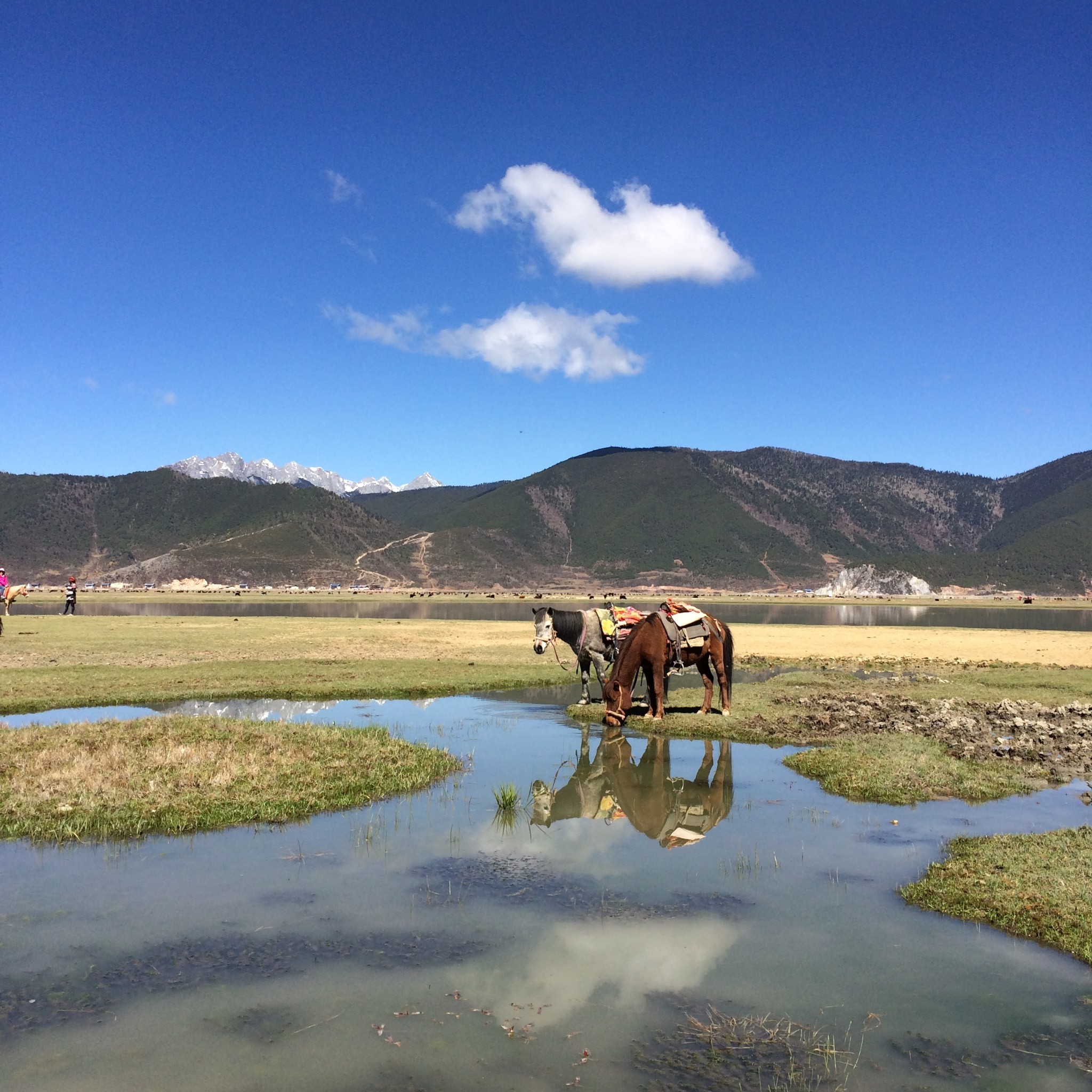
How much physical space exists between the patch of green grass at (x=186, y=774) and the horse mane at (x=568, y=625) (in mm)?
7295

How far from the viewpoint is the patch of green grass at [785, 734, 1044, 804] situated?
14.5m

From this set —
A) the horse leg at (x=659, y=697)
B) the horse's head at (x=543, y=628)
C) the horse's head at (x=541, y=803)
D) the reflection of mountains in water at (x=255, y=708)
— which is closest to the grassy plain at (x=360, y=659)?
the reflection of mountains in water at (x=255, y=708)

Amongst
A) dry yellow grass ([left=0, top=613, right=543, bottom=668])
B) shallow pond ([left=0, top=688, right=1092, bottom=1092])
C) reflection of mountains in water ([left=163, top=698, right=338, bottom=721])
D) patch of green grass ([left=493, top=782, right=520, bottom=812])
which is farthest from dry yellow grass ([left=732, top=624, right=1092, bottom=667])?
shallow pond ([left=0, top=688, right=1092, bottom=1092])

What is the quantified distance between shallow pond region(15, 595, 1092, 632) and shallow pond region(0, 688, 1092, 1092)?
191 feet

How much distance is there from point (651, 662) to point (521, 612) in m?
68.4

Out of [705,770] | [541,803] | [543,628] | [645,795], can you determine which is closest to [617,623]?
[543,628]

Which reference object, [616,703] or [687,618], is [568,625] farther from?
[687,618]

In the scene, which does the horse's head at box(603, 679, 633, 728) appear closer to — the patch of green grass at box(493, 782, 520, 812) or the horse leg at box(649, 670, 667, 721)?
the horse leg at box(649, 670, 667, 721)

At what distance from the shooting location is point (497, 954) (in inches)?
316

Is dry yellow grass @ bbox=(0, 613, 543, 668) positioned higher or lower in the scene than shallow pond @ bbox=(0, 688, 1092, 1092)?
lower

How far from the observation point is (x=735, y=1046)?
21.2 ft

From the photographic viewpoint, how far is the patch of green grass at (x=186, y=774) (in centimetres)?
1219

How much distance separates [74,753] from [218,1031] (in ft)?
34.4

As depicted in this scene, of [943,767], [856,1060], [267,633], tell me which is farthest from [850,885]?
[267,633]
